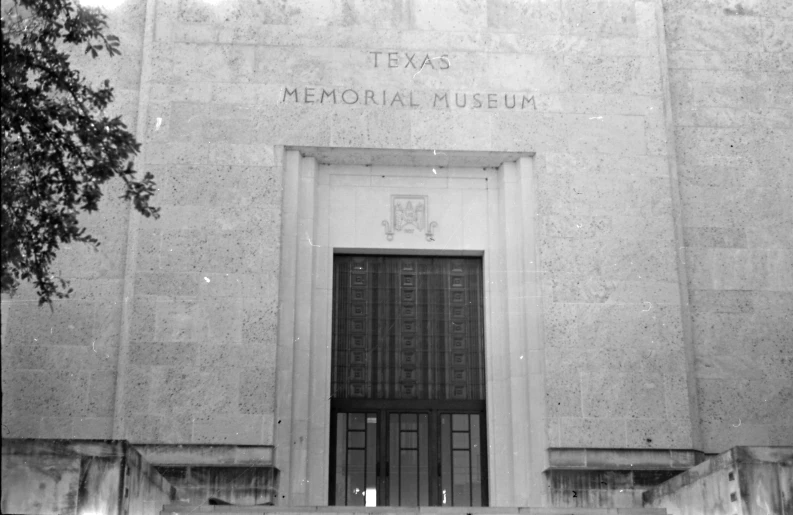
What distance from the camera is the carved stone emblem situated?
61.6 ft

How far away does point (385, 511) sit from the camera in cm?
1432

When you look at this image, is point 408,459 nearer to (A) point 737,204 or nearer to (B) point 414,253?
(B) point 414,253

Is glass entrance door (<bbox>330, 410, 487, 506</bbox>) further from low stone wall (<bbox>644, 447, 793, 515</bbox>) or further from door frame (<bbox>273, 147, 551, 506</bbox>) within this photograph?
low stone wall (<bbox>644, 447, 793, 515</bbox>)

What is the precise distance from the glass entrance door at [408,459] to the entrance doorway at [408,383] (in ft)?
0.05

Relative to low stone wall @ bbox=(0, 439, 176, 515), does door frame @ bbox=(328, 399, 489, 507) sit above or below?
above

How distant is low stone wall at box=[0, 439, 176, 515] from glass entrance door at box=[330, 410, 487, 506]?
4982 mm

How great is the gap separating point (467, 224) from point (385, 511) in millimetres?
6048

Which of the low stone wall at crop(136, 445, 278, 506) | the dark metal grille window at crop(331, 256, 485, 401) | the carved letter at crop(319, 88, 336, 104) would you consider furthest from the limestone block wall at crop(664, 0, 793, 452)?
the low stone wall at crop(136, 445, 278, 506)

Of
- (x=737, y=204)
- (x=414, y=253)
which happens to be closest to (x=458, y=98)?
(x=414, y=253)

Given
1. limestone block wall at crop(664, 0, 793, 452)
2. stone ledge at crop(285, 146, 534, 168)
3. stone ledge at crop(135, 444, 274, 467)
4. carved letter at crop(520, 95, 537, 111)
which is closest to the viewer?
stone ledge at crop(135, 444, 274, 467)

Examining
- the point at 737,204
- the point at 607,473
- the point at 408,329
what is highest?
the point at 737,204

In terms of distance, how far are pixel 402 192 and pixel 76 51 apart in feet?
19.4

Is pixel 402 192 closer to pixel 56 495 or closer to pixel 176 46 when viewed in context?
pixel 176 46

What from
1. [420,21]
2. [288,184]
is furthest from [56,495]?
[420,21]
